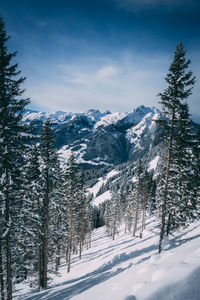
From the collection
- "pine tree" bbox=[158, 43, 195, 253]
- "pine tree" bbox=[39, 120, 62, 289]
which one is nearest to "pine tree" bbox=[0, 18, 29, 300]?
"pine tree" bbox=[39, 120, 62, 289]

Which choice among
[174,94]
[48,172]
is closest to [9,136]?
[48,172]

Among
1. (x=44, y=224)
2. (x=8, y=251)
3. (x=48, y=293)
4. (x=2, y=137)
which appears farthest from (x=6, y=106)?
(x=48, y=293)

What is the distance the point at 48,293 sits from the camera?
14.0m

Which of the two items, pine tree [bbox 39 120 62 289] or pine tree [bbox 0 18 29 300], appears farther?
pine tree [bbox 39 120 62 289]

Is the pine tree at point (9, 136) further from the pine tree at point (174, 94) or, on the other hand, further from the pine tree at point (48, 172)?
the pine tree at point (174, 94)

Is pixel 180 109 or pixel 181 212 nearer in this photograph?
pixel 180 109

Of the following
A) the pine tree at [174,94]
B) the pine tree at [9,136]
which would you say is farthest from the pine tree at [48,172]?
the pine tree at [174,94]

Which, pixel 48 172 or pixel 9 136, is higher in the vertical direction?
pixel 9 136

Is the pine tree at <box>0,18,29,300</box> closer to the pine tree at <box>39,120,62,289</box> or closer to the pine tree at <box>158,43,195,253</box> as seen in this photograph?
the pine tree at <box>39,120,62,289</box>

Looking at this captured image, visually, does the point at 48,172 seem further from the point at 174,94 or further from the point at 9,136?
the point at 174,94

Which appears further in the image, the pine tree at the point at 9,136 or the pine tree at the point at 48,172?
the pine tree at the point at 48,172

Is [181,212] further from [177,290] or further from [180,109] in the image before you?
[177,290]

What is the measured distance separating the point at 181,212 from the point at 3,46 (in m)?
21.0

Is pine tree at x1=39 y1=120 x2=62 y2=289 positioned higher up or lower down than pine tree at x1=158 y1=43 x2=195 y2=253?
lower down
